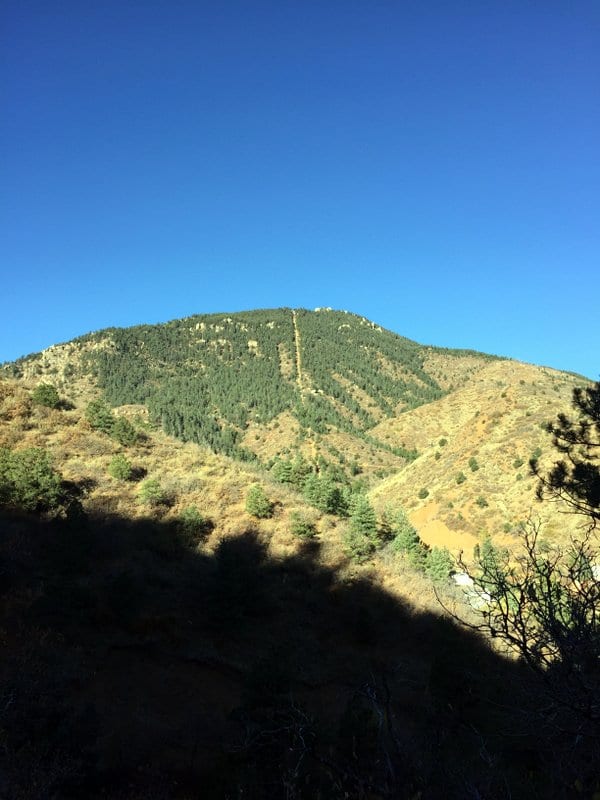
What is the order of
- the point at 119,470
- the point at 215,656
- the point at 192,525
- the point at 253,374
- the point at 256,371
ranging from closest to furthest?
the point at 215,656, the point at 192,525, the point at 119,470, the point at 253,374, the point at 256,371

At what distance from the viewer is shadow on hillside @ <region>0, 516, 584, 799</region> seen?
23.0 ft

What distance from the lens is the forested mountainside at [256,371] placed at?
326 feet

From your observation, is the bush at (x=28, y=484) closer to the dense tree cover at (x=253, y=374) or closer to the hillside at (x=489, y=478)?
the hillside at (x=489, y=478)

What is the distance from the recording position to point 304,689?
40.9 ft

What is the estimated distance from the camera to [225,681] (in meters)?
12.2

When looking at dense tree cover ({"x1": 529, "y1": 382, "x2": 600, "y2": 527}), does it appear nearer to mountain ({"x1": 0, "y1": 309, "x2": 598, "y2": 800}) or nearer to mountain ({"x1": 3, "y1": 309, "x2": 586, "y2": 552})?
mountain ({"x1": 0, "y1": 309, "x2": 598, "y2": 800})

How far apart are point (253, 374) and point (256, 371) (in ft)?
6.20

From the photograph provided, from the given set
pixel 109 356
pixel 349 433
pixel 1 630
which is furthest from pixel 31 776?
pixel 109 356

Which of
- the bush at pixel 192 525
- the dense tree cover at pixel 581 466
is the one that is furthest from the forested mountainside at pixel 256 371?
the dense tree cover at pixel 581 466

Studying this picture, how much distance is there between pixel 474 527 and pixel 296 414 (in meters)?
61.1

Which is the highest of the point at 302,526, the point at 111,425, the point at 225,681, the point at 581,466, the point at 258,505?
the point at 111,425

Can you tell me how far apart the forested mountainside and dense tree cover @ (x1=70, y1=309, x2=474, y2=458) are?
28 centimetres

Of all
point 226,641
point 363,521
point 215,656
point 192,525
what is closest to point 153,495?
point 192,525

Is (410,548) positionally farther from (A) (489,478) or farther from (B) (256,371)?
(B) (256,371)
